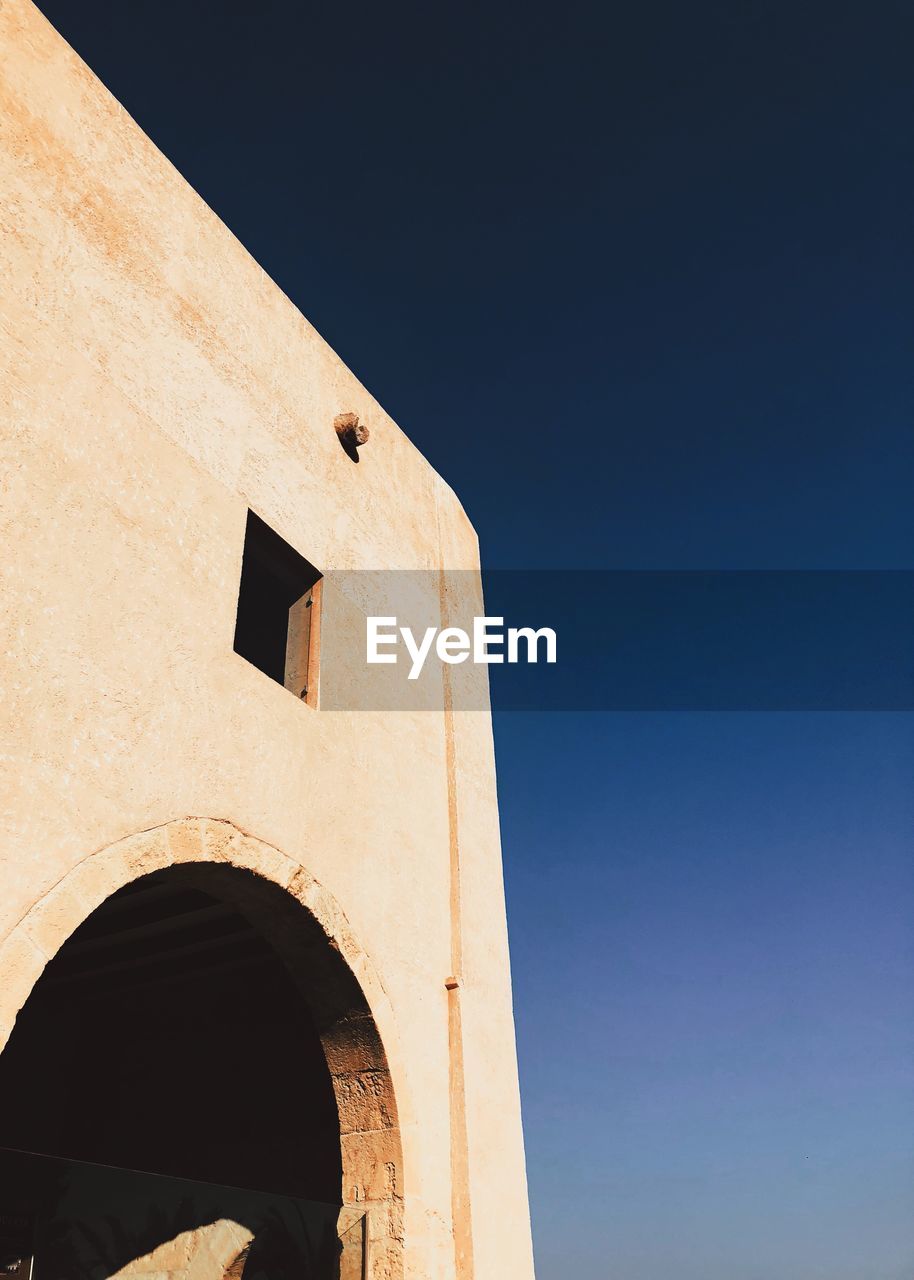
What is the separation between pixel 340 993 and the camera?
16.1ft

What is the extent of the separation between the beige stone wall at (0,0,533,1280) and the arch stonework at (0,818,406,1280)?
0.15 ft

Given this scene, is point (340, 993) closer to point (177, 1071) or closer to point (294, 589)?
point (294, 589)

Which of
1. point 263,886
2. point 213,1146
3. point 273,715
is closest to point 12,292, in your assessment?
point 273,715

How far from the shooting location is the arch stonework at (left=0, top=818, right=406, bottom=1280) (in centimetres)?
423

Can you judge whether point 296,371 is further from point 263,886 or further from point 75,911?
point 75,911

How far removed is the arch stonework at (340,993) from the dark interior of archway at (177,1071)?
1.36 meters

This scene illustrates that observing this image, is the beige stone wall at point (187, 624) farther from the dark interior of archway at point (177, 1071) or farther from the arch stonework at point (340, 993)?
the dark interior of archway at point (177, 1071)

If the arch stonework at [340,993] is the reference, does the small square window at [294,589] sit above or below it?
above

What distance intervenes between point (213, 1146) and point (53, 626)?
4480 millimetres

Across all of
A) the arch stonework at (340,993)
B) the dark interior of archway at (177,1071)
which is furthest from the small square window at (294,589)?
the dark interior of archway at (177,1071)

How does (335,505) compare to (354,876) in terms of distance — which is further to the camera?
(335,505)

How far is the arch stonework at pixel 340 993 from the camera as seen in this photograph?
13.9ft

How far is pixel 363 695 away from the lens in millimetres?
5875

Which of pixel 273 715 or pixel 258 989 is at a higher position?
pixel 273 715
